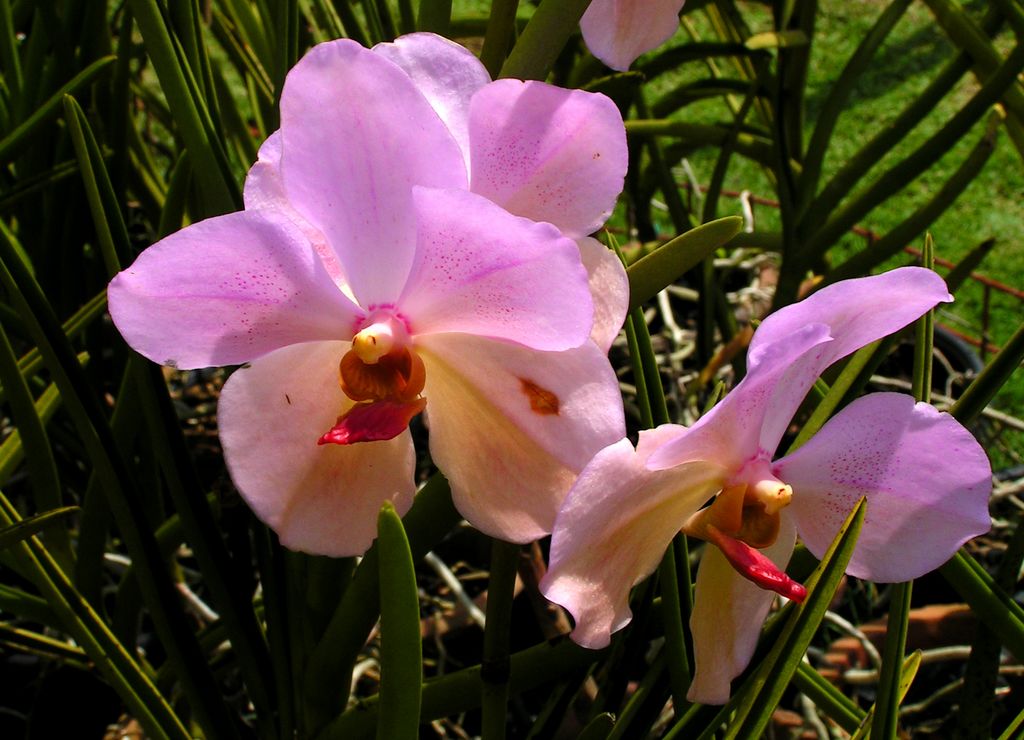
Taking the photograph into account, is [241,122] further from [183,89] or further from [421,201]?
[421,201]

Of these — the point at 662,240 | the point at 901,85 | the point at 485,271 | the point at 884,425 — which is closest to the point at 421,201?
the point at 485,271

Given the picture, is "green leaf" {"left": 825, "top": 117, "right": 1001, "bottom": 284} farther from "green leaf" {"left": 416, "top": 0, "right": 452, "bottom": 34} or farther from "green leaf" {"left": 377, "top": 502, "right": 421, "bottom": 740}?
"green leaf" {"left": 377, "top": 502, "right": 421, "bottom": 740}

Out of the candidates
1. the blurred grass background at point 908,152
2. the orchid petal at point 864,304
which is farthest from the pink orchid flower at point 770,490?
the blurred grass background at point 908,152

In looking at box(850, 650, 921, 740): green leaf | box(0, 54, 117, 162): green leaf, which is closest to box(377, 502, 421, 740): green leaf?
box(850, 650, 921, 740): green leaf

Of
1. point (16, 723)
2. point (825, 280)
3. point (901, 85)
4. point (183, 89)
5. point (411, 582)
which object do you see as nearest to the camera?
point (411, 582)

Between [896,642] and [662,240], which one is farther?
[662,240]
